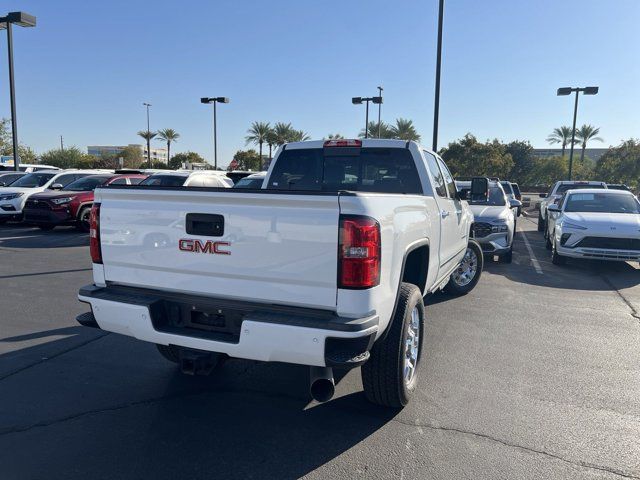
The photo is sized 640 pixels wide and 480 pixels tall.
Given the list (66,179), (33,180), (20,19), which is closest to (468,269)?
(66,179)

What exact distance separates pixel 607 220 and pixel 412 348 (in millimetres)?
7271

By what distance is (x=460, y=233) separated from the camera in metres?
6.01

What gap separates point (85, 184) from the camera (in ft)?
49.0

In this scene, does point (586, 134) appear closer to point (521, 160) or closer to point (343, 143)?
point (521, 160)

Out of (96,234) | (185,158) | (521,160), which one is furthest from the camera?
(185,158)

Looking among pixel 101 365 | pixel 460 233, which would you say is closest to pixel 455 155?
pixel 460 233

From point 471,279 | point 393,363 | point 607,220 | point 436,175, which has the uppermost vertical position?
point 436,175

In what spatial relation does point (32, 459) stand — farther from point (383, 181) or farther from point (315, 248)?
point (383, 181)

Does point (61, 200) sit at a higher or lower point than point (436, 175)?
lower

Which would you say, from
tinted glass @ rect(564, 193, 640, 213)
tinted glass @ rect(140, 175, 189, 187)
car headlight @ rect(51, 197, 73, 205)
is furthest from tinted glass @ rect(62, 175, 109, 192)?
tinted glass @ rect(564, 193, 640, 213)

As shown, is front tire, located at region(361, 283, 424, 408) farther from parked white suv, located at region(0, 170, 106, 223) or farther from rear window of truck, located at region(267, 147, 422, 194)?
parked white suv, located at region(0, 170, 106, 223)

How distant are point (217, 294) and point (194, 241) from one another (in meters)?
0.37

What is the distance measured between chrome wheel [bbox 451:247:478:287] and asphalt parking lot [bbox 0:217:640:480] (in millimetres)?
1352

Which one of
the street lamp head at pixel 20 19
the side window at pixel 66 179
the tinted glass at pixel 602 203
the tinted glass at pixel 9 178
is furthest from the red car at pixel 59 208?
the tinted glass at pixel 602 203
